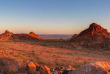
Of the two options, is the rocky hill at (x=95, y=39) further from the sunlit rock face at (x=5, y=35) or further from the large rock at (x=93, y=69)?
the sunlit rock face at (x=5, y=35)

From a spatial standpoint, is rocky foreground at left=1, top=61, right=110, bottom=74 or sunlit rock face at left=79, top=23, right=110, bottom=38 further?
sunlit rock face at left=79, top=23, right=110, bottom=38

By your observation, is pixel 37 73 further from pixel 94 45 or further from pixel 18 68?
pixel 94 45

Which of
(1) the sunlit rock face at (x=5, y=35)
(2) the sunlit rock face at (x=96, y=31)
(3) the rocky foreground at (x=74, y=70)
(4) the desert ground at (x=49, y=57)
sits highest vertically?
(2) the sunlit rock face at (x=96, y=31)

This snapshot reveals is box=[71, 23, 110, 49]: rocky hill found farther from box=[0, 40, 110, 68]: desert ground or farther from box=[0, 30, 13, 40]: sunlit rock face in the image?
box=[0, 30, 13, 40]: sunlit rock face

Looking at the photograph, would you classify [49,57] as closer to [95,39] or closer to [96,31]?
[95,39]

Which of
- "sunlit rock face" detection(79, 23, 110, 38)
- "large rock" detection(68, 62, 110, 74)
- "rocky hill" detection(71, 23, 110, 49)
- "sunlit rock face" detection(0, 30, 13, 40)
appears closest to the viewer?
"large rock" detection(68, 62, 110, 74)

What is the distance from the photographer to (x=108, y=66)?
4375 mm

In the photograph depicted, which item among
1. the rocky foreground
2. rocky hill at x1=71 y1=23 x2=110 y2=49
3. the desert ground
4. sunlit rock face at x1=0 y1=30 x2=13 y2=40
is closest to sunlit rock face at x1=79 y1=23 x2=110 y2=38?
rocky hill at x1=71 y1=23 x2=110 y2=49

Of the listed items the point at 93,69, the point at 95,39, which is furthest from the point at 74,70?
the point at 95,39

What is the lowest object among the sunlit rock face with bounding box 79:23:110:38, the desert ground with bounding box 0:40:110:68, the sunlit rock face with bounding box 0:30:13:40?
the desert ground with bounding box 0:40:110:68

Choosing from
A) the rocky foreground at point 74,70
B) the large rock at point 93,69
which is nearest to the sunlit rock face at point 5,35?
the rocky foreground at point 74,70

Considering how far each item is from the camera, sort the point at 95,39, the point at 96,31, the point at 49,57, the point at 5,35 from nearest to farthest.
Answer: the point at 49,57 → the point at 95,39 → the point at 96,31 → the point at 5,35

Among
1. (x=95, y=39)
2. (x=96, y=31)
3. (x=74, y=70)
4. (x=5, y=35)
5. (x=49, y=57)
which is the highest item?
(x=96, y=31)

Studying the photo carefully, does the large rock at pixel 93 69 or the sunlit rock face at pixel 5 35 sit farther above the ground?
the sunlit rock face at pixel 5 35
